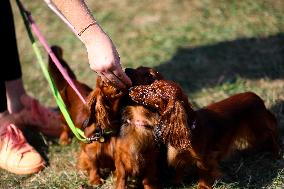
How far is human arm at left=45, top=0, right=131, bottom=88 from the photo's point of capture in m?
2.27

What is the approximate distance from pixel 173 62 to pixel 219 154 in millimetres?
2114

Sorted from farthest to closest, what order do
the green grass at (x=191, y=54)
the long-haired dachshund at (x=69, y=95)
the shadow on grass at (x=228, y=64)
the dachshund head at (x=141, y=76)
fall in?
the shadow on grass at (x=228, y=64) < the long-haired dachshund at (x=69, y=95) < the green grass at (x=191, y=54) < the dachshund head at (x=141, y=76)

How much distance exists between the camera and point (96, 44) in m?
2.31

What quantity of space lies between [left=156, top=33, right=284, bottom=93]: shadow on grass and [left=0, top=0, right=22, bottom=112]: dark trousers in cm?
155

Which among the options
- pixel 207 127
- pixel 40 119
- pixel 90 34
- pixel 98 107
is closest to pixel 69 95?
pixel 40 119

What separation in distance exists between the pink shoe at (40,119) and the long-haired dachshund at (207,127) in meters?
1.35

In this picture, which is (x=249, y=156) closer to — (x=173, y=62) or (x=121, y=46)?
(x=173, y=62)

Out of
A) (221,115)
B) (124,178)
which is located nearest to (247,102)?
(221,115)

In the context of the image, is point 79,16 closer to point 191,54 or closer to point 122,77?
point 122,77

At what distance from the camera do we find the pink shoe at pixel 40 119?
382cm

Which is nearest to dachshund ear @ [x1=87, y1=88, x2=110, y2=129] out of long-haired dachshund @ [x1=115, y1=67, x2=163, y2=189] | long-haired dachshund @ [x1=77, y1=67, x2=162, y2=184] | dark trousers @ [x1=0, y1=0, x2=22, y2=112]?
long-haired dachshund @ [x1=77, y1=67, x2=162, y2=184]

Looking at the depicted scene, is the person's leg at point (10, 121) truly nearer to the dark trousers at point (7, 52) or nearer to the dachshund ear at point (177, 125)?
the dark trousers at point (7, 52)

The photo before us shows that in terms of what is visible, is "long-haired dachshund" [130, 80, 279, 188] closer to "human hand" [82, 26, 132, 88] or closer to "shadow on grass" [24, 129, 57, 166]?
"human hand" [82, 26, 132, 88]

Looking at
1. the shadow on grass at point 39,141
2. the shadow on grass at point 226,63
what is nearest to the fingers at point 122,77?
the shadow on grass at point 39,141
